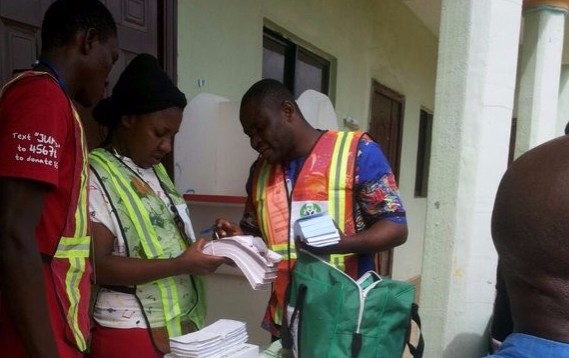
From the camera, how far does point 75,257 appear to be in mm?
1272

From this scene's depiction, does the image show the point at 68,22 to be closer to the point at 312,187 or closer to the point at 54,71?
the point at 54,71

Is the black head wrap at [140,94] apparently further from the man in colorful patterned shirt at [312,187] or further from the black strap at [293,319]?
the black strap at [293,319]

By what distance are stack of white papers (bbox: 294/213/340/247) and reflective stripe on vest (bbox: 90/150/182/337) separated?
0.44m

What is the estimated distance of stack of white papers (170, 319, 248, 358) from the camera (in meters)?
1.40

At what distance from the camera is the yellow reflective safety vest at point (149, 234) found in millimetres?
1480

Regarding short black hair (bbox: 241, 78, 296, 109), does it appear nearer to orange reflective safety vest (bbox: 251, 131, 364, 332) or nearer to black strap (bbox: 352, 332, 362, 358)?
orange reflective safety vest (bbox: 251, 131, 364, 332)

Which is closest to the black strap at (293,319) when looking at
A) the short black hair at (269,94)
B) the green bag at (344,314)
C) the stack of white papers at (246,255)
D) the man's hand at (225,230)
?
the green bag at (344,314)

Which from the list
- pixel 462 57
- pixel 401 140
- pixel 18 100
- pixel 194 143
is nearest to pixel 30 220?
pixel 18 100

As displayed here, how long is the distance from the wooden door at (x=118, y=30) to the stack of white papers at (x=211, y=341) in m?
1.14

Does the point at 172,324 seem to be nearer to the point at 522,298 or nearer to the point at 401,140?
the point at 522,298

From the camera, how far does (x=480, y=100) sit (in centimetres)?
199

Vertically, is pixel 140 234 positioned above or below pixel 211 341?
above

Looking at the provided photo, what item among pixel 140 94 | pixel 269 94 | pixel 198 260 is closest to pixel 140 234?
pixel 198 260

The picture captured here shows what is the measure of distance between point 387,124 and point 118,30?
4379mm
